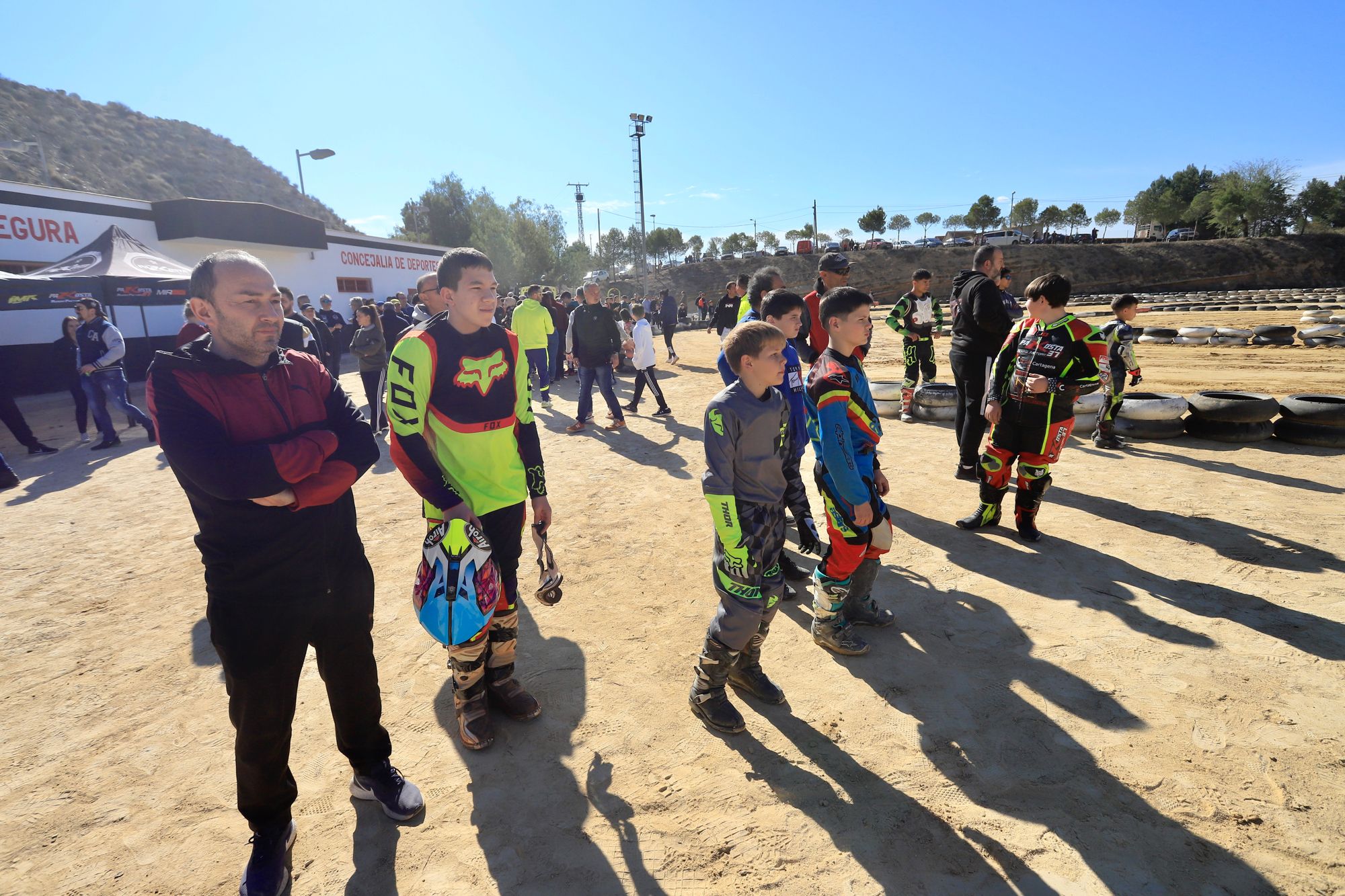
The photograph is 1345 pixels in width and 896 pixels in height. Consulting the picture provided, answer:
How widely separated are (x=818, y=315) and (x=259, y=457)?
14.7 ft

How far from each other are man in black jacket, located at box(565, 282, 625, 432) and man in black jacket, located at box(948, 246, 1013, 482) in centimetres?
460

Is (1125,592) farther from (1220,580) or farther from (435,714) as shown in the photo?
(435,714)

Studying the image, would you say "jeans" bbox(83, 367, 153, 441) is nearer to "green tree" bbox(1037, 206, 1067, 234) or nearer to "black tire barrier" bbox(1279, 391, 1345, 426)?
"black tire barrier" bbox(1279, 391, 1345, 426)

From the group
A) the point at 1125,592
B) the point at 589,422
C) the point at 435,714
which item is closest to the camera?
the point at 435,714

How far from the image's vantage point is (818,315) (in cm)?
535

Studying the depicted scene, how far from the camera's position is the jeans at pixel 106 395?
9008mm

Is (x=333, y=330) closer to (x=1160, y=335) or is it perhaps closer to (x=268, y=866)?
(x=268, y=866)

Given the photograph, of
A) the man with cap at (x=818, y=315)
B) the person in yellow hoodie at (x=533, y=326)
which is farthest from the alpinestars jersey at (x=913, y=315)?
the person in yellow hoodie at (x=533, y=326)

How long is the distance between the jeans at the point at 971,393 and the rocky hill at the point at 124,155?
47045 millimetres

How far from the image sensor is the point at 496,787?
2.62 metres

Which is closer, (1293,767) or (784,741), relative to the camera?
(1293,767)

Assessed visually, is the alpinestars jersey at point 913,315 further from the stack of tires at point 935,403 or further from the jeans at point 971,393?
the jeans at point 971,393

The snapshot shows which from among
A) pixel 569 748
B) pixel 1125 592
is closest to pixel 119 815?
pixel 569 748

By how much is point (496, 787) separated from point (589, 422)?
7.42m
